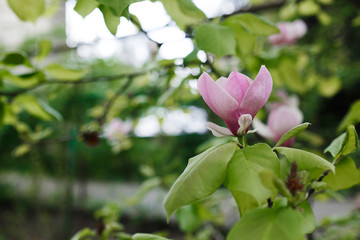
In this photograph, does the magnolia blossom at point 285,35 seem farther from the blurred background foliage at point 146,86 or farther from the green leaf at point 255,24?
the green leaf at point 255,24

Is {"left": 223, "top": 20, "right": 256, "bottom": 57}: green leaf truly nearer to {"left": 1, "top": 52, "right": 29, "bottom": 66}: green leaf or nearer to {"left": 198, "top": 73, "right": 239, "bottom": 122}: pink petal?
{"left": 198, "top": 73, "right": 239, "bottom": 122}: pink petal

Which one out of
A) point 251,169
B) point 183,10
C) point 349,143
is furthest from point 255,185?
point 183,10

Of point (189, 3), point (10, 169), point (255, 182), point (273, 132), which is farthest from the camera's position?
point (10, 169)

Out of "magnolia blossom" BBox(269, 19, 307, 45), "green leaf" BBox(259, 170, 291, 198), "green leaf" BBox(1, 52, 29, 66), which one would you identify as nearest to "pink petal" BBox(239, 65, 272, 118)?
"green leaf" BBox(259, 170, 291, 198)

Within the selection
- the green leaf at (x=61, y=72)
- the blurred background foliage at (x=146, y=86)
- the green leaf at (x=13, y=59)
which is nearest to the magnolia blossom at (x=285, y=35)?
the blurred background foliage at (x=146, y=86)

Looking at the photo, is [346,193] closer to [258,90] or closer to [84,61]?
[84,61]

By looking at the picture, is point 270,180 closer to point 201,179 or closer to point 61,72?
point 201,179

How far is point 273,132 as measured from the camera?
0.54 metres

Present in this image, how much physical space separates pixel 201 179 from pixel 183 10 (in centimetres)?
22

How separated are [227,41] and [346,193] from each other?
277 cm

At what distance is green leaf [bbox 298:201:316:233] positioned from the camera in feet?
0.88

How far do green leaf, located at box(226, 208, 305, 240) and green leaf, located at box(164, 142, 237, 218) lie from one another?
0.04 metres

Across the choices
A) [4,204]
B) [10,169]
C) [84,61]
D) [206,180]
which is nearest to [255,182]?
[206,180]

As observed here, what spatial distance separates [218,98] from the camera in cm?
31
